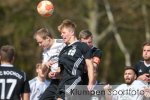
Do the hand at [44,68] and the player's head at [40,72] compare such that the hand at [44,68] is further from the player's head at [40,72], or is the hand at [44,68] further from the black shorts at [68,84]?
the black shorts at [68,84]

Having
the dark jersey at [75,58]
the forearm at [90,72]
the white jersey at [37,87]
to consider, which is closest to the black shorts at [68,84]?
the dark jersey at [75,58]

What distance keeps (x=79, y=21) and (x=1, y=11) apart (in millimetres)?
5456

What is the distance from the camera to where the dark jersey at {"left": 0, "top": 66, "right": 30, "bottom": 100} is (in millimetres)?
11961

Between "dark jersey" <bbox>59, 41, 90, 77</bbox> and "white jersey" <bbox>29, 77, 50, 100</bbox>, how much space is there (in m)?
Result: 2.23

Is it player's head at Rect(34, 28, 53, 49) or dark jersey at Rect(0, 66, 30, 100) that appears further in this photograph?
player's head at Rect(34, 28, 53, 49)

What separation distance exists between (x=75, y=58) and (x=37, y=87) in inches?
102

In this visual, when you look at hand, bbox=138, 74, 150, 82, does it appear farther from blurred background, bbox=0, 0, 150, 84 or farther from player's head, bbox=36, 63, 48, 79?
blurred background, bbox=0, 0, 150, 84

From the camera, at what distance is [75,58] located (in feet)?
45.3

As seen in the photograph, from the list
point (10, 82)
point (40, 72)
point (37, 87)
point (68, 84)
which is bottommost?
point (37, 87)

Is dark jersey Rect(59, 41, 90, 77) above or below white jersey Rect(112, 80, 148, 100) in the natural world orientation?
above

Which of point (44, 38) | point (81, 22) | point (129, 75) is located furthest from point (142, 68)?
point (81, 22)

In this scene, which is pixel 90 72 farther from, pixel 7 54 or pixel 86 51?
pixel 7 54

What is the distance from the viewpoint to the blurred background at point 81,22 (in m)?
43.5

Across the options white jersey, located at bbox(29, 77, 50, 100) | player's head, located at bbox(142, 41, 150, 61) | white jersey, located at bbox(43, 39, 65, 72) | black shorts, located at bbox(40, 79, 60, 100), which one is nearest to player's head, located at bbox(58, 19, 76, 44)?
white jersey, located at bbox(43, 39, 65, 72)
